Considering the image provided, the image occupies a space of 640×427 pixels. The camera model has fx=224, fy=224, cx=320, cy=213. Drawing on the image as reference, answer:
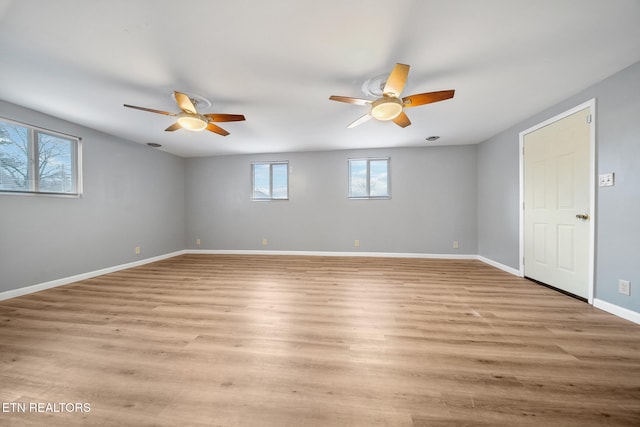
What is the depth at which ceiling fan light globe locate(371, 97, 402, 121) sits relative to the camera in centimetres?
219

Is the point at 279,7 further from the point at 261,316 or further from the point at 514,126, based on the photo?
the point at 514,126

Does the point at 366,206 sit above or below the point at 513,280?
above

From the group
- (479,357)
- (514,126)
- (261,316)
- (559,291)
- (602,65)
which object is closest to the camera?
(479,357)

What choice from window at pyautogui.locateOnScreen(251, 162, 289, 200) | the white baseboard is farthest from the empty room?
window at pyautogui.locateOnScreen(251, 162, 289, 200)

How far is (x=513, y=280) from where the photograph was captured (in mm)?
3271

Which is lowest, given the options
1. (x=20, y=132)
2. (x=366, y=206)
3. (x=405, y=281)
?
(x=405, y=281)

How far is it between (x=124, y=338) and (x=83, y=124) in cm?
346

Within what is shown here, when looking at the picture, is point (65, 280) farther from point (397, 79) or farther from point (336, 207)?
point (397, 79)

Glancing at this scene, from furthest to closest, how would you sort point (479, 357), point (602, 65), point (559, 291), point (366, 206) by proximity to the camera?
point (366, 206) < point (559, 291) < point (602, 65) < point (479, 357)

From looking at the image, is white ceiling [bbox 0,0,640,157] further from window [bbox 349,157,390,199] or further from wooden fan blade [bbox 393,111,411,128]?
window [bbox 349,157,390,199]

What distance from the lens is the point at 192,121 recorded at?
8.50 ft

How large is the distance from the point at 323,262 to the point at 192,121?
Result: 319 cm

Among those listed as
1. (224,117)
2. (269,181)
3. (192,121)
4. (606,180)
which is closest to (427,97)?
(606,180)

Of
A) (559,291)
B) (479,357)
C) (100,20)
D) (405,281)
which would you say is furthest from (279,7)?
(559,291)
